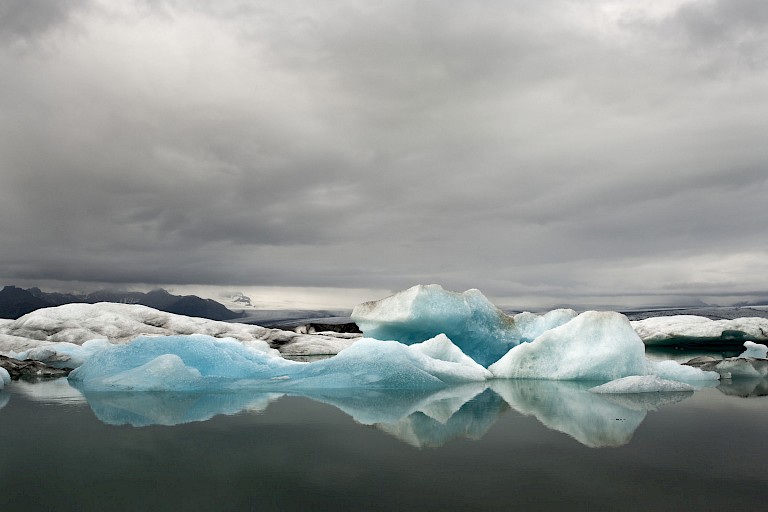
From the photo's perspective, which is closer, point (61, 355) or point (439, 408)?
point (439, 408)

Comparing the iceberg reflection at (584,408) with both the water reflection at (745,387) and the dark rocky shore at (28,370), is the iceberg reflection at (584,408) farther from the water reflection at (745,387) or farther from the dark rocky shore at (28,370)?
the dark rocky shore at (28,370)

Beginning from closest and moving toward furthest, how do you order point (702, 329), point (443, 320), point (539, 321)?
point (443, 320), point (539, 321), point (702, 329)

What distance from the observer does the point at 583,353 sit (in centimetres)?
1080

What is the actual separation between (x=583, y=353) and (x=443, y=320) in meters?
4.35

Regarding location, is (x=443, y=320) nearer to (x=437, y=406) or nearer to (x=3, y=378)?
(x=437, y=406)

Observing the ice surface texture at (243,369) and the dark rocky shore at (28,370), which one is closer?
the ice surface texture at (243,369)

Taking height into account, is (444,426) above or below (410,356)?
below

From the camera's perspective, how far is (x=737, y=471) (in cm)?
359

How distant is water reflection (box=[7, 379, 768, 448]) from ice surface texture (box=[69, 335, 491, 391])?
0.40m

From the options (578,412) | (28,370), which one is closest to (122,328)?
(28,370)

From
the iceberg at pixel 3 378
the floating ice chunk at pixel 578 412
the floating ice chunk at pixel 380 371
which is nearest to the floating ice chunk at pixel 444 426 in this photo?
the floating ice chunk at pixel 578 412

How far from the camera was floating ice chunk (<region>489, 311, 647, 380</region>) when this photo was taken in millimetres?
10430

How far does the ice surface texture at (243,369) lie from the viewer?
873 cm

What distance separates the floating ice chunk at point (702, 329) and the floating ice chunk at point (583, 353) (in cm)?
2241
